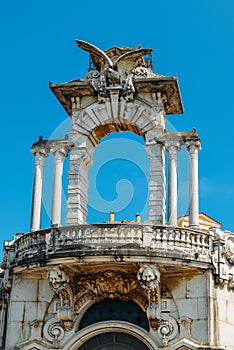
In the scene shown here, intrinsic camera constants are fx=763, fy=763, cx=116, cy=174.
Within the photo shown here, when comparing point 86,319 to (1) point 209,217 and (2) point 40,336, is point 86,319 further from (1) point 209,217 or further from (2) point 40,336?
(1) point 209,217

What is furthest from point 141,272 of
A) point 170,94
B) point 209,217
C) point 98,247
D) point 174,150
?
point 209,217

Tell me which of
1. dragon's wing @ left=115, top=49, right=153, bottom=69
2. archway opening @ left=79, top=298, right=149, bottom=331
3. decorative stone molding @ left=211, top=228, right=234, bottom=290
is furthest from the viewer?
dragon's wing @ left=115, top=49, right=153, bottom=69

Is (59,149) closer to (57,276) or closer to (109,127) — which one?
(109,127)

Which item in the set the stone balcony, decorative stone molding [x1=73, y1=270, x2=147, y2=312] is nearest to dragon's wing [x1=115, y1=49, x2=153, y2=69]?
the stone balcony

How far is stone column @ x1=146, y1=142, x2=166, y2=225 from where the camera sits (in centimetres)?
2277

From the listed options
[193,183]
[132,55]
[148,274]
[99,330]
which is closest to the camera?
[148,274]

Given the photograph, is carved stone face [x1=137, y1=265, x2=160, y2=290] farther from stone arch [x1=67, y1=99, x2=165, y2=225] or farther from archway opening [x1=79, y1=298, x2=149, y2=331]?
stone arch [x1=67, y1=99, x2=165, y2=225]

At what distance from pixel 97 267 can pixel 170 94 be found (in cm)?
623

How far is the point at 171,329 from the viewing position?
21.1 meters

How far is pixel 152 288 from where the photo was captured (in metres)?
20.7

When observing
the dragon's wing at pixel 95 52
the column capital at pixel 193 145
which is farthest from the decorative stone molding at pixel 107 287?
the dragon's wing at pixel 95 52

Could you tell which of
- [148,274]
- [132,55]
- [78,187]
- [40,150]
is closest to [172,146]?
[78,187]

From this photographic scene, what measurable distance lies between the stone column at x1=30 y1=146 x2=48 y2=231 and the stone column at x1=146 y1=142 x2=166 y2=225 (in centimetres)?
331

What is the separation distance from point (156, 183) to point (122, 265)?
3239 millimetres
